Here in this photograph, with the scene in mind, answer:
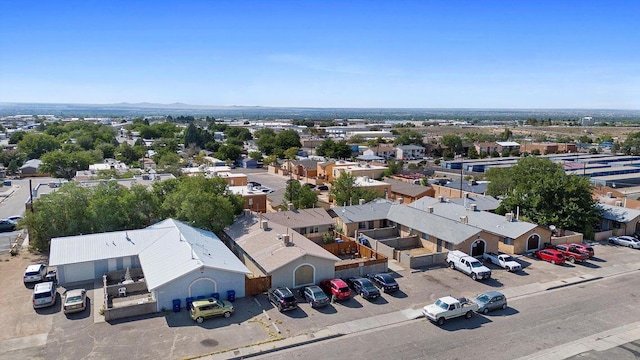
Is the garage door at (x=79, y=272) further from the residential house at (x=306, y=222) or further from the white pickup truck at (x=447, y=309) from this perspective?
the white pickup truck at (x=447, y=309)

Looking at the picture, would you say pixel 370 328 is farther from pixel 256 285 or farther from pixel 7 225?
pixel 7 225

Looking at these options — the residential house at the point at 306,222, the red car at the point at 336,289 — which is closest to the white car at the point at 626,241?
the residential house at the point at 306,222

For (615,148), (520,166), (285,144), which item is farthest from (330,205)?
(615,148)

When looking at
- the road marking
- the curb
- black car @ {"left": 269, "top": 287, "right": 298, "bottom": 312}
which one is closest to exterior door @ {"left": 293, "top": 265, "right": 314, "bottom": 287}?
black car @ {"left": 269, "top": 287, "right": 298, "bottom": 312}

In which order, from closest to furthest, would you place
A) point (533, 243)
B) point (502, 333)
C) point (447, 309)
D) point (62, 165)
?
1. point (502, 333)
2. point (447, 309)
3. point (533, 243)
4. point (62, 165)

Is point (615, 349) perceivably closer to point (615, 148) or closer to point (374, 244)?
point (374, 244)

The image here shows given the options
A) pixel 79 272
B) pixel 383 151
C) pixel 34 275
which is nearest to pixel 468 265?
pixel 79 272

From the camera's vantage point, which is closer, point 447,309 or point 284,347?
point 284,347
